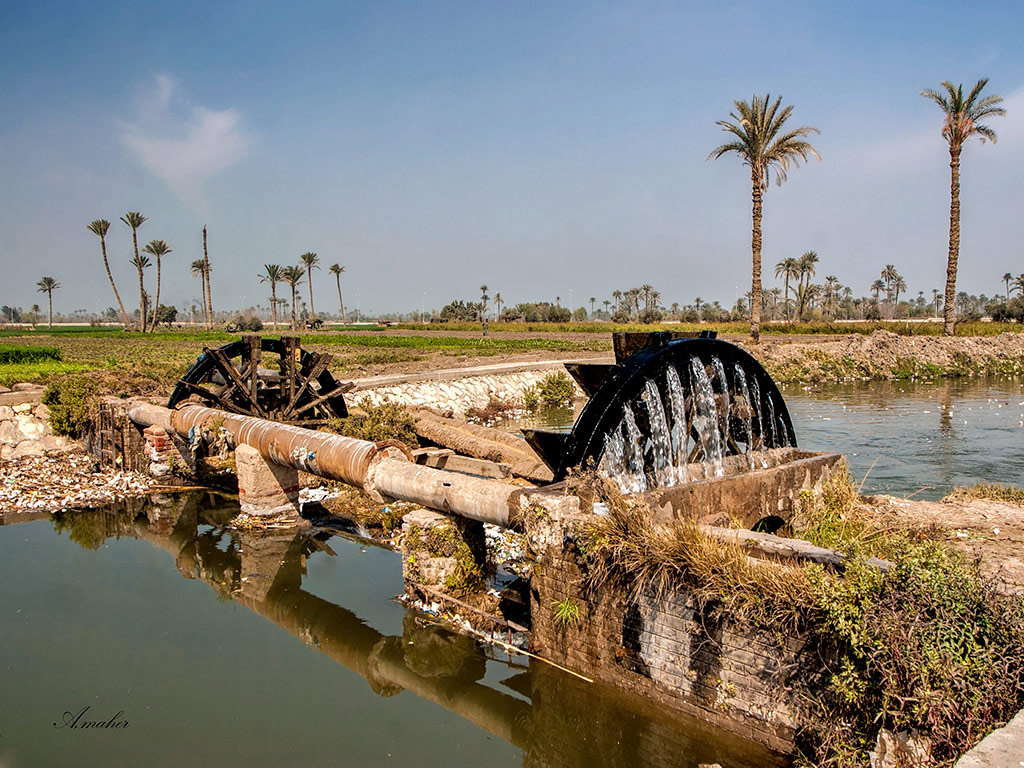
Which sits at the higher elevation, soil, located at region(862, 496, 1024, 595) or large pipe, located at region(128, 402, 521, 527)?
large pipe, located at region(128, 402, 521, 527)

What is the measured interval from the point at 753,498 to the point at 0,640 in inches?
300

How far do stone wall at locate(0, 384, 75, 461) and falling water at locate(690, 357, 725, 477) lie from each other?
13738 millimetres

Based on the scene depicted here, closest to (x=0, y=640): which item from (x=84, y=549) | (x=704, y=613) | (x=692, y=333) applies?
(x=84, y=549)

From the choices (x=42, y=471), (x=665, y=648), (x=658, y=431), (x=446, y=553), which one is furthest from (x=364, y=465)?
(x=42, y=471)

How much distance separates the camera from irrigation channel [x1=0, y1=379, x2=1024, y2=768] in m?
5.23

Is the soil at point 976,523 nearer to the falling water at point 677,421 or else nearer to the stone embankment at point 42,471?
the falling water at point 677,421

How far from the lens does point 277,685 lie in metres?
6.24

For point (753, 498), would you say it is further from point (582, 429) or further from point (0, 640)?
point (0, 640)

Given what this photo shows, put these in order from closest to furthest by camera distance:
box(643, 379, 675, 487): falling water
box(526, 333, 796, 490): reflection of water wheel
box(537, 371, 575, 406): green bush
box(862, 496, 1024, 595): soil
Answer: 1. box(862, 496, 1024, 595): soil
2. box(526, 333, 796, 490): reflection of water wheel
3. box(643, 379, 675, 487): falling water
4. box(537, 371, 575, 406): green bush

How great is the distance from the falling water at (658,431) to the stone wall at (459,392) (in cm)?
1431

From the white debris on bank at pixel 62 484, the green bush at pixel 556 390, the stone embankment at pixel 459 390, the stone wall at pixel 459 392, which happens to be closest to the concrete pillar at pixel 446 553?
the white debris on bank at pixel 62 484

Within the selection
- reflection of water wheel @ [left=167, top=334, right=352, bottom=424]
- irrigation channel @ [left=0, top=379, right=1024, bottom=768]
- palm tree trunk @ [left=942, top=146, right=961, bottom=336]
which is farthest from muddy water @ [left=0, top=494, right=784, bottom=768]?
palm tree trunk @ [left=942, top=146, right=961, bottom=336]

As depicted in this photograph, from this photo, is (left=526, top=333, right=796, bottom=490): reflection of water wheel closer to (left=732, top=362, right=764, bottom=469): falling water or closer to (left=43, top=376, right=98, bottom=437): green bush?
(left=732, top=362, right=764, bottom=469): falling water

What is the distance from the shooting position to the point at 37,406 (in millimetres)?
15461
